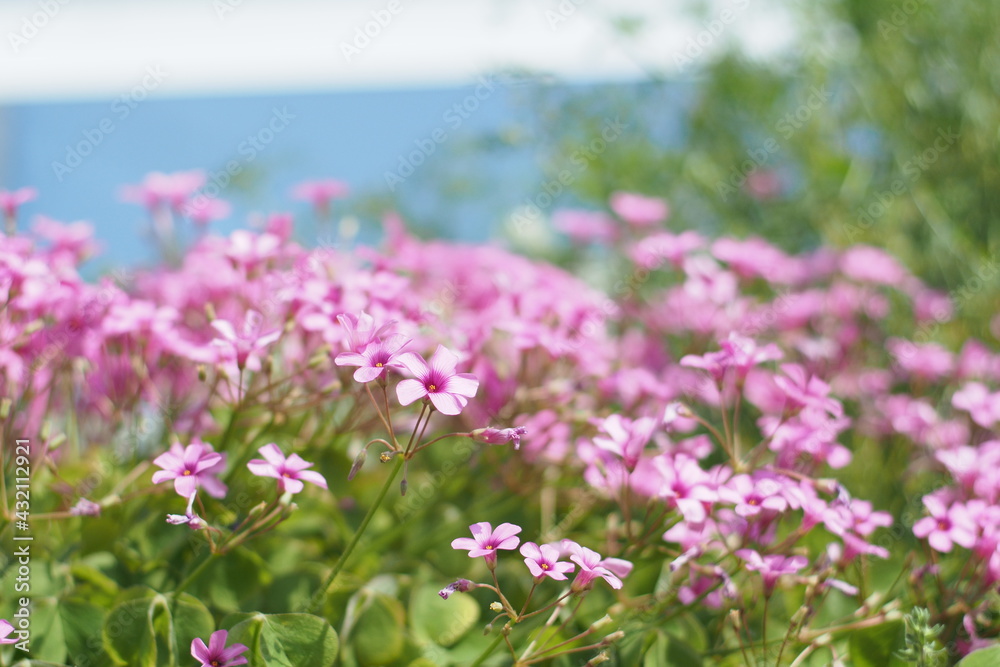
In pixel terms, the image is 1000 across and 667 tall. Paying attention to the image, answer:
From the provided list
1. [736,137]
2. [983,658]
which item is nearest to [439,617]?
[983,658]

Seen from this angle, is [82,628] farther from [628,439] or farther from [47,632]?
[628,439]

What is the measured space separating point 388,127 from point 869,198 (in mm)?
1994

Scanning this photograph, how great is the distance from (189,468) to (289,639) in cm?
17

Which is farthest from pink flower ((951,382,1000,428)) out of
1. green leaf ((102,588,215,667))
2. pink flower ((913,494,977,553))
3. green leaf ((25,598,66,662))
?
green leaf ((25,598,66,662))

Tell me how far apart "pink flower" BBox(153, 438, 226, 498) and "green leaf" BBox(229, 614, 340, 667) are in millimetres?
119

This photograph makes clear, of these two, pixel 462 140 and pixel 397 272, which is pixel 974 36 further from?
pixel 397 272

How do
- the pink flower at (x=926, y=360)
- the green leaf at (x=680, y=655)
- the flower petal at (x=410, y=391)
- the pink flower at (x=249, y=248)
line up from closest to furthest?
the flower petal at (x=410, y=391), the green leaf at (x=680, y=655), the pink flower at (x=249, y=248), the pink flower at (x=926, y=360)

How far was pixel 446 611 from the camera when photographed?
2.75ft

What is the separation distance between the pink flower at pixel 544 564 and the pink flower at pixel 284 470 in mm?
177

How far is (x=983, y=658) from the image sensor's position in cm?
73

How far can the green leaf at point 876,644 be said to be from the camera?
81 centimetres

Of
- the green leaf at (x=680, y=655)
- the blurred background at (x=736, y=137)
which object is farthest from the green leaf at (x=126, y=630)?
the blurred background at (x=736, y=137)

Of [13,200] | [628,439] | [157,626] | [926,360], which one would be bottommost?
[926,360]

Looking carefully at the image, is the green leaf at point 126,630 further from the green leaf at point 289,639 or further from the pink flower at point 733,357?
the pink flower at point 733,357
